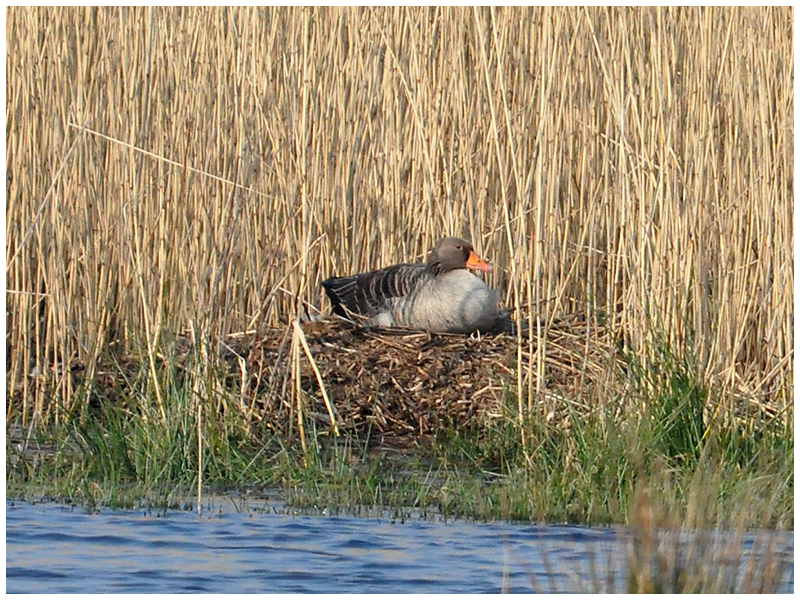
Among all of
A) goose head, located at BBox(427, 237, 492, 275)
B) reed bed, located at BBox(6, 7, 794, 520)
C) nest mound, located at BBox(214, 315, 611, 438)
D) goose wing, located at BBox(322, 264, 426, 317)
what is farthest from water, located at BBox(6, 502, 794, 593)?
goose head, located at BBox(427, 237, 492, 275)

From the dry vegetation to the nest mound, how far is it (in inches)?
1.9

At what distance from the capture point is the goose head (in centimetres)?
822

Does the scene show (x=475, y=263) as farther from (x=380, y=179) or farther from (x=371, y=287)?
(x=380, y=179)

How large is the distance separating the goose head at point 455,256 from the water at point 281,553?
2.84 metres

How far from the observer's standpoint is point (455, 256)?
8.26 m

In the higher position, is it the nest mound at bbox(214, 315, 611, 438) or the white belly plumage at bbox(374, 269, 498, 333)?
the white belly plumage at bbox(374, 269, 498, 333)

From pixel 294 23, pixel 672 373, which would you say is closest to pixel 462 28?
pixel 294 23

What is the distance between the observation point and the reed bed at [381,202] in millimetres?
6398

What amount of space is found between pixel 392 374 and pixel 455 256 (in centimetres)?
85

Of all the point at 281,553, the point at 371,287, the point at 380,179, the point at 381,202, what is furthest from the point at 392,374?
the point at 281,553

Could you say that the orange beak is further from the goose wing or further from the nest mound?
the nest mound

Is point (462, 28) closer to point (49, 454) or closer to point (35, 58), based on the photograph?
point (35, 58)

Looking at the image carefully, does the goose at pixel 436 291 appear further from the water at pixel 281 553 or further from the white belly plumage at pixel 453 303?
the water at pixel 281 553

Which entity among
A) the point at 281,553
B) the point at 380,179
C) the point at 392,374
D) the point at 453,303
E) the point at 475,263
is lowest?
the point at 281,553
